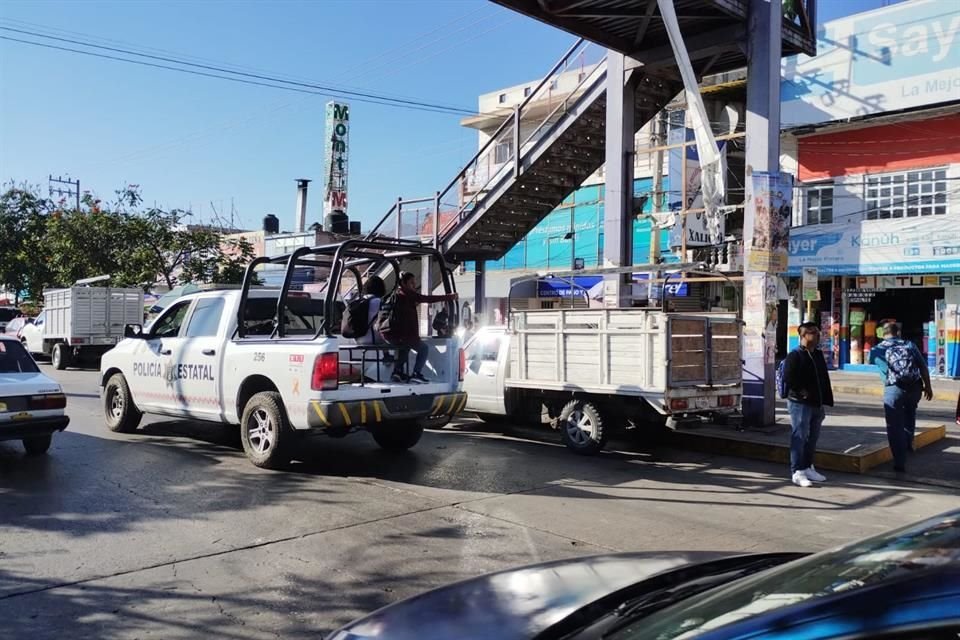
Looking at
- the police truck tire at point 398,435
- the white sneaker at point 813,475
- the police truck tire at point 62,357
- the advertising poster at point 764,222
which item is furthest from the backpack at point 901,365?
the police truck tire at point 62,357

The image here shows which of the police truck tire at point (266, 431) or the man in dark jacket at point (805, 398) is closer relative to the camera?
the police truck tire at point (266, 431)

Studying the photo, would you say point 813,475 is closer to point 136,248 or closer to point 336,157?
point 136,248

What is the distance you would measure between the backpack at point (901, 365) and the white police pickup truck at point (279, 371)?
4.93m

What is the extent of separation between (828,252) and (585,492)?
57.6ft

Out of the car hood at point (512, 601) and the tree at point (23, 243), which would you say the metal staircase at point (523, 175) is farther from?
the tree at point (23, 243)

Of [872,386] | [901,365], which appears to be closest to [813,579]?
[901,365]

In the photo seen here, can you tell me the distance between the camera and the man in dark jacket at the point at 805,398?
8.13 meters

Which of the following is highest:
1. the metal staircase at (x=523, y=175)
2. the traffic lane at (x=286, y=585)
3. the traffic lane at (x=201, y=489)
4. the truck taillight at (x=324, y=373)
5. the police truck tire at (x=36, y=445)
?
the metal staircase at (x=523, y=175)

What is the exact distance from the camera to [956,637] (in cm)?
154

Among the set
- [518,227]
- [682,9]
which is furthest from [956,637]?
[518,227]

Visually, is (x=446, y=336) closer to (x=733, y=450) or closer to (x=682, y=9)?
(x=733, y=450)

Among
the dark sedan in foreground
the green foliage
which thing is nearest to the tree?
the green foliage

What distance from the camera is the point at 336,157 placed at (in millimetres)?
39969

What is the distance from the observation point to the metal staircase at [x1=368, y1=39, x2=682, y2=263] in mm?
13438
